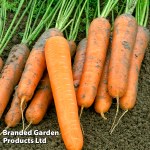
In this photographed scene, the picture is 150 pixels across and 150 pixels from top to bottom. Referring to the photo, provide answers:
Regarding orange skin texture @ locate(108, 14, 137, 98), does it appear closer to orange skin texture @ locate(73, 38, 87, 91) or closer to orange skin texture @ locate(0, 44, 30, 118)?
orange skin texture @ locate(73, 38, 87, 91)

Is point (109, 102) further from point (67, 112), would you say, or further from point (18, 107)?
point (18, 107)

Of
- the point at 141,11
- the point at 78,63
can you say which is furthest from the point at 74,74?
the point at 141,11

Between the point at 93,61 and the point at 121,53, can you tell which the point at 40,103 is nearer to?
the point at 93,61

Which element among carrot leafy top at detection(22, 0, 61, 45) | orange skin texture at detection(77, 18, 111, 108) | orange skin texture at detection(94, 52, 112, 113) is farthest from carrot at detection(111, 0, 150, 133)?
carrot leafy top at detection(22, 0, 61, 45)

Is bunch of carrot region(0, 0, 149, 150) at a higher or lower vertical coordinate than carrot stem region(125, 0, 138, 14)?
lower

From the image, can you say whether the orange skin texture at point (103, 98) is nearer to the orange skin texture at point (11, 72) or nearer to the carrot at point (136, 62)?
the carrot at point (136, 62)

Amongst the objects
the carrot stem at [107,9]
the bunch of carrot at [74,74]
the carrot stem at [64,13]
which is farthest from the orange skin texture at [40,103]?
the carrot stem at [107,9]
